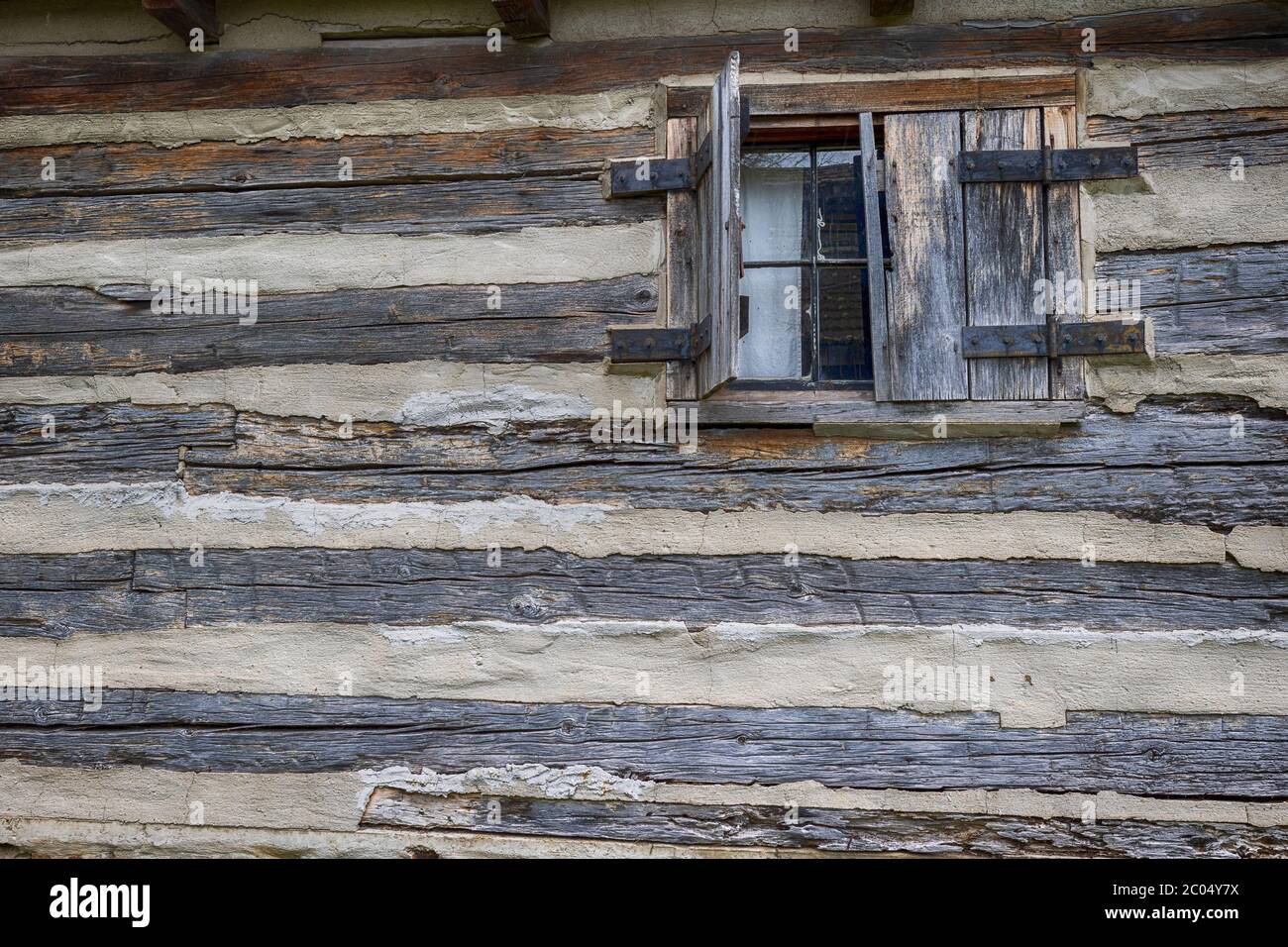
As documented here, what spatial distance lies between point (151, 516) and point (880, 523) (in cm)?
251

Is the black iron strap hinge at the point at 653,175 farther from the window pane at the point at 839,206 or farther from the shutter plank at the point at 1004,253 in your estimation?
the shutter plank at the point at 1004,253

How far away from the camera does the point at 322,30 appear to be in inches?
A: 137

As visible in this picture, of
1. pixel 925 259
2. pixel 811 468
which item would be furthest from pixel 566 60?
pixel 811 468

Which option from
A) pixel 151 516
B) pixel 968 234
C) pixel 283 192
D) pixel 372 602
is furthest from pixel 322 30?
pixel 968 234

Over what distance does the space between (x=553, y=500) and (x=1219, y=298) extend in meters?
2.29

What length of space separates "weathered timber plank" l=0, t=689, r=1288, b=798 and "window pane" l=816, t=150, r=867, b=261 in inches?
63.9

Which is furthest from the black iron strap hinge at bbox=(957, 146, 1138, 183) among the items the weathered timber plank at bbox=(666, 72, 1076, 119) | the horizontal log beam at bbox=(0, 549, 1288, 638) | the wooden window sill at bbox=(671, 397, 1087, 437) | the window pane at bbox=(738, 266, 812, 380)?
the horizontal log beam at bbox=(0, 549, 1288, 638)

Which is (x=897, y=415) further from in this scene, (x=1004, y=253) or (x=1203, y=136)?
(x=1203, y=136)

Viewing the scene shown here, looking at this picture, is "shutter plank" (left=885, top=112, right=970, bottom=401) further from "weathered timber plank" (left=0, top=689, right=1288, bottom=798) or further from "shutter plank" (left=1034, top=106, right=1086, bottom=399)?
"weathered timber plank" (left=0, top=689, right=1288, bottom=798)

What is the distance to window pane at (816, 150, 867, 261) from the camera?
3.42m

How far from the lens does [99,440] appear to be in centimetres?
338

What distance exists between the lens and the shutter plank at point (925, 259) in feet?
10.3

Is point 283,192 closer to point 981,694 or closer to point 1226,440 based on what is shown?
point 981,694

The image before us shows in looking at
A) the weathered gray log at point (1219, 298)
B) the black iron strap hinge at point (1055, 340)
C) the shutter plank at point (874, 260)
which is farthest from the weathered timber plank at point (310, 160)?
the weathered gray log at point (1219, 298)
